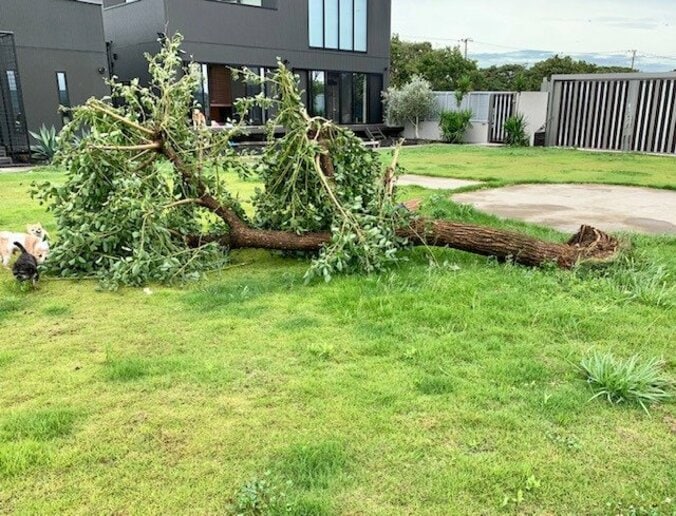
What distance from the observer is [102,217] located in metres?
4.62

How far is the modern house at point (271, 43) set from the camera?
55.7 ft

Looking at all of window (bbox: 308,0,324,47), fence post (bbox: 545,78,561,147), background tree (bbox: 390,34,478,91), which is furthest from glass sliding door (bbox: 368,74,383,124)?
background tree (bbox: 390,34,478,91)

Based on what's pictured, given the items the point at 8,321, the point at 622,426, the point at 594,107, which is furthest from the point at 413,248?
the point at 594,107

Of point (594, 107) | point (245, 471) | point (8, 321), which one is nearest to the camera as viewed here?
point (245, 471)

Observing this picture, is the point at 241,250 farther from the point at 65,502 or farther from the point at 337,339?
the point at 65,502

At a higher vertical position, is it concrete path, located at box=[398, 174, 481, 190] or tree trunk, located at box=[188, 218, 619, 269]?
tree trunk, located at box=[188, 218, 619, 269]

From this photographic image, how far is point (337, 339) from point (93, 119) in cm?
320

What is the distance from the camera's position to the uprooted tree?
4574mm

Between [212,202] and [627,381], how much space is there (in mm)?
3536

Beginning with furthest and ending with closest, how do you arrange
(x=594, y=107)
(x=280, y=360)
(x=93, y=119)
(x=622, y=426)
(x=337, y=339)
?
1. (x=594, y=107)
2. (x=93, y=119)
3. (x=337, y=339)
4. (x=280, y=360)
5. (x=622, y=426)

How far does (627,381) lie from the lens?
2754 millimetres

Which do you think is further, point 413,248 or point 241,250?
point 241,250

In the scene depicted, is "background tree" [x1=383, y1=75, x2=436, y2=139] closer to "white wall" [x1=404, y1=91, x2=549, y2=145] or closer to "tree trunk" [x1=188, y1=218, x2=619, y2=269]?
"white wall" [x1=404, y1=91, x2=549, y2=145]

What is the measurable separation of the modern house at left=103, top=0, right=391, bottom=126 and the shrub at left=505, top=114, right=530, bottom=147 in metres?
5.52
